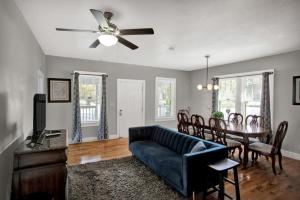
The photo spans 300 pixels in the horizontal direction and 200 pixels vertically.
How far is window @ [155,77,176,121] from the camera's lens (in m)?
6.51

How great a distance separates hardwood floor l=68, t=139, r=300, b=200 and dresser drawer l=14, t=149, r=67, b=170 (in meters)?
1.81

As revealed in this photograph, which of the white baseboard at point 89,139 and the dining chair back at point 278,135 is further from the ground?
the dining chair back at point 278,135

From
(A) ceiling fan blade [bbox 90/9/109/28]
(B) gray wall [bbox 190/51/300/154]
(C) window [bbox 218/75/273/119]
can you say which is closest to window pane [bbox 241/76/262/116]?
(C) window [bbox 218/75/273/119]

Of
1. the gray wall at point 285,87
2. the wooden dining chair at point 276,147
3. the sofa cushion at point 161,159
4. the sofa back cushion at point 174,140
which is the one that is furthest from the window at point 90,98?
the gray wall at point 285,87

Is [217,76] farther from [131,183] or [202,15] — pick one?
[131,183]

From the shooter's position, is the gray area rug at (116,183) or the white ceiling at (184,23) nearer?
the white ceiling at (184,23)

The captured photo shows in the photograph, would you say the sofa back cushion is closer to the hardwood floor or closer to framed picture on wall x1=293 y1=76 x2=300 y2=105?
the hardwood floor

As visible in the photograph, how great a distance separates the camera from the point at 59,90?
4906 mm

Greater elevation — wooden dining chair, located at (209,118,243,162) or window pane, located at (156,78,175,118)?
window pane, located at (156,78,175,118)

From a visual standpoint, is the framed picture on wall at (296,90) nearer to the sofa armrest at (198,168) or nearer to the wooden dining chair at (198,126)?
the wooden dining chair at (198,126)

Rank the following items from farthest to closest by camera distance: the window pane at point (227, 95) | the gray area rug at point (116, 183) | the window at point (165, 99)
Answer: the window at point (165, 99) → the window pane at point (227, 95) → the gray area rug at point (116, 183)

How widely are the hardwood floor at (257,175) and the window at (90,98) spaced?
92cm

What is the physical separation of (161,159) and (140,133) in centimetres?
127

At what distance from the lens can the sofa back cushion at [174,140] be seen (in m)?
2.94
